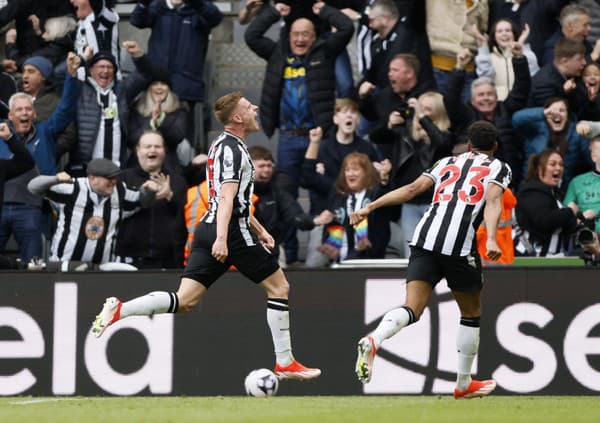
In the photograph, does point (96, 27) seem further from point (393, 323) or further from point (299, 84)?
point (393, 323)

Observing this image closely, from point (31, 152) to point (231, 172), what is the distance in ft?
16.6

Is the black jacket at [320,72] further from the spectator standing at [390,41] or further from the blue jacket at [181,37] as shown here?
the blue jacket at [181,37]

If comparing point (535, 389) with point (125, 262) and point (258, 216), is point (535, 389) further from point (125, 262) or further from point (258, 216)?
point (125, 262)

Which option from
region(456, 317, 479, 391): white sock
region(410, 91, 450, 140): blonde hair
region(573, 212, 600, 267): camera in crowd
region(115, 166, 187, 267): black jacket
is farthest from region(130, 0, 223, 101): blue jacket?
region(456, 317, 479, 391): white sock

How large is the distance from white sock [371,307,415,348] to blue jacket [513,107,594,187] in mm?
4394

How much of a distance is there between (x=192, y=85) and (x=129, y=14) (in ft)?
6.37

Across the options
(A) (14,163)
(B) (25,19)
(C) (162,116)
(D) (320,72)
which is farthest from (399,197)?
(B) (25,19)

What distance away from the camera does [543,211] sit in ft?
39.4

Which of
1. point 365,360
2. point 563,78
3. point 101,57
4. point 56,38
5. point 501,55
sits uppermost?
point 56,38

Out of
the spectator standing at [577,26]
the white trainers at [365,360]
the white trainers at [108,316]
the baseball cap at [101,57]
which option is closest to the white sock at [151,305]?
the white trainers at [108,316]

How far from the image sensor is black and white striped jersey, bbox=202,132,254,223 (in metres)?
8.71

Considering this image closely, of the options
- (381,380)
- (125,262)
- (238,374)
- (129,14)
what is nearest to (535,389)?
(381,380)

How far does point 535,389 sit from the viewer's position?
1105 centimetres

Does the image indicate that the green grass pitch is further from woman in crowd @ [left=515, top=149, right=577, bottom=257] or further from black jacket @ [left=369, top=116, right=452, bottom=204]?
black jacket @ [left=369, top=116, right=452, bottom=204]
